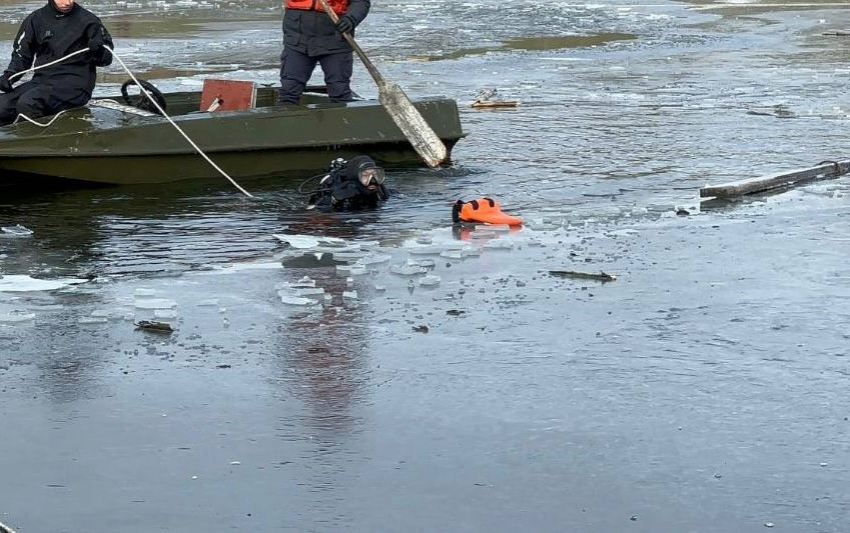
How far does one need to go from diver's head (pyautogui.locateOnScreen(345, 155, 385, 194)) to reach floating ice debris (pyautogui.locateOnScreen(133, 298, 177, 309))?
283 cm

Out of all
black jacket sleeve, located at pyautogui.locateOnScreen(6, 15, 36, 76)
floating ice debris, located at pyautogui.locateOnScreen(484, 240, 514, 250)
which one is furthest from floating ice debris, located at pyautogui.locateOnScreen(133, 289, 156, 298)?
black jacket sleeve, located at pyautogui.locateOnScreen(6, 15, 36, 76)

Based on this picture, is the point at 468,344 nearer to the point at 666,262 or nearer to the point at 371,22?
the point at 666,262

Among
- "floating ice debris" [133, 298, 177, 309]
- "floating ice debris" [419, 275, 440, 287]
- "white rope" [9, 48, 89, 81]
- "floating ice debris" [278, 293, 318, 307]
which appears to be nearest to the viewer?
"floating ice debris" [133, 298, 177, 309]

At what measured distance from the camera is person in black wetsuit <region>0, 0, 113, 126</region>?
11.2 metres

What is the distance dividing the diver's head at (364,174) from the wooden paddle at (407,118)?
148 centimetres

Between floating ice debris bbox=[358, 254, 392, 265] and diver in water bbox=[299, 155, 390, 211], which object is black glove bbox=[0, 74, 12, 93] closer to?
diver in water bbox=[299, 155, 390, 211]

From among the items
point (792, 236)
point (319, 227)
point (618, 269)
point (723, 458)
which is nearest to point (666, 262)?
point (618, 269)

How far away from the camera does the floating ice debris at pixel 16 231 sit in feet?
31.0

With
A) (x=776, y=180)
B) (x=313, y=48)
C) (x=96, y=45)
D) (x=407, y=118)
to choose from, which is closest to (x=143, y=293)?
(x=96, y=45)

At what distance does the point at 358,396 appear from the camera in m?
6.16

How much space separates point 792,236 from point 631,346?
8.86 feet

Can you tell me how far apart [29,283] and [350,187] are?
2.83 meters

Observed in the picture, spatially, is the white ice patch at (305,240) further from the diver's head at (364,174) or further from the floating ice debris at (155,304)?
the floating ice debris at (155,304)

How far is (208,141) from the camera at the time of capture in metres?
11.0
